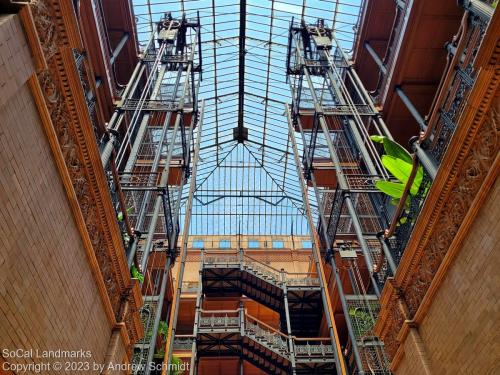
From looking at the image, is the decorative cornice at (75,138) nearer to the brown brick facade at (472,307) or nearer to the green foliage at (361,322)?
the brown brick facade at (472,307)

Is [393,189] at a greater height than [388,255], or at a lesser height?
greater

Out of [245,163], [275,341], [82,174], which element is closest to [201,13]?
[245,163]

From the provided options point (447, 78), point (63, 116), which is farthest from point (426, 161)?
point (63, 116)

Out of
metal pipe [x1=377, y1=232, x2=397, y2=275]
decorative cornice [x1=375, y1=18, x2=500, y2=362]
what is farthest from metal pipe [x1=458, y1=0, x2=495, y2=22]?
metal pipe [x1=377, y1=232, x2=397, y2=275]

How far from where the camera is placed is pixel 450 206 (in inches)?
223

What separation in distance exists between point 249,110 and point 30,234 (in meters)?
30.1

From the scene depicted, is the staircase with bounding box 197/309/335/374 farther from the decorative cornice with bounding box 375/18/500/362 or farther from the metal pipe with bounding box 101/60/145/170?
the decorative cornice with bounding box 375/18/500/362

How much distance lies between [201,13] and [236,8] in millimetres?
2162

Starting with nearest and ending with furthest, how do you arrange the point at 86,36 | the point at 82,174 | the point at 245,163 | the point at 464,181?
the point at 464,181 → the point at 82,174 → the point at 86,36 → the point at 245,163

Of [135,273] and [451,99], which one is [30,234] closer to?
[135,273]

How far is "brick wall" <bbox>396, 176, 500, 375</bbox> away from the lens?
4633 mm

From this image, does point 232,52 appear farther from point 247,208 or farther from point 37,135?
point 37,135

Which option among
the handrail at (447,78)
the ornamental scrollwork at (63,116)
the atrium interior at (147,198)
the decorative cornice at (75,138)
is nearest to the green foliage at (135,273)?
the atrium interior at (147,198)

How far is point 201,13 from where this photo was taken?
26.5m
